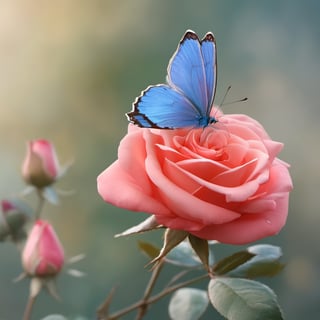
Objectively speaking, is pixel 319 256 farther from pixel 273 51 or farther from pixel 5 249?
pixel 5 249

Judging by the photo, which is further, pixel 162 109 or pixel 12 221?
pixel 12 221

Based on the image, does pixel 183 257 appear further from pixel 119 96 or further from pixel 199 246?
pixel 119 96

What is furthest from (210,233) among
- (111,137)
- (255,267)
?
(111,137)

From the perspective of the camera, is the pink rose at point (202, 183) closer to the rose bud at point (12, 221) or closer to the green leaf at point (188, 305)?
the green leaf at point (188, 305)

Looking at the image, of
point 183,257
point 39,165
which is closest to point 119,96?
point 39,165

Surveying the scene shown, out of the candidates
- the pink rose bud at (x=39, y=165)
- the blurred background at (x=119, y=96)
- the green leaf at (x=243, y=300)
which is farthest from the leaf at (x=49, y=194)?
the blurred background at (x=119, y=96)

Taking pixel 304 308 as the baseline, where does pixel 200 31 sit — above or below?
above
